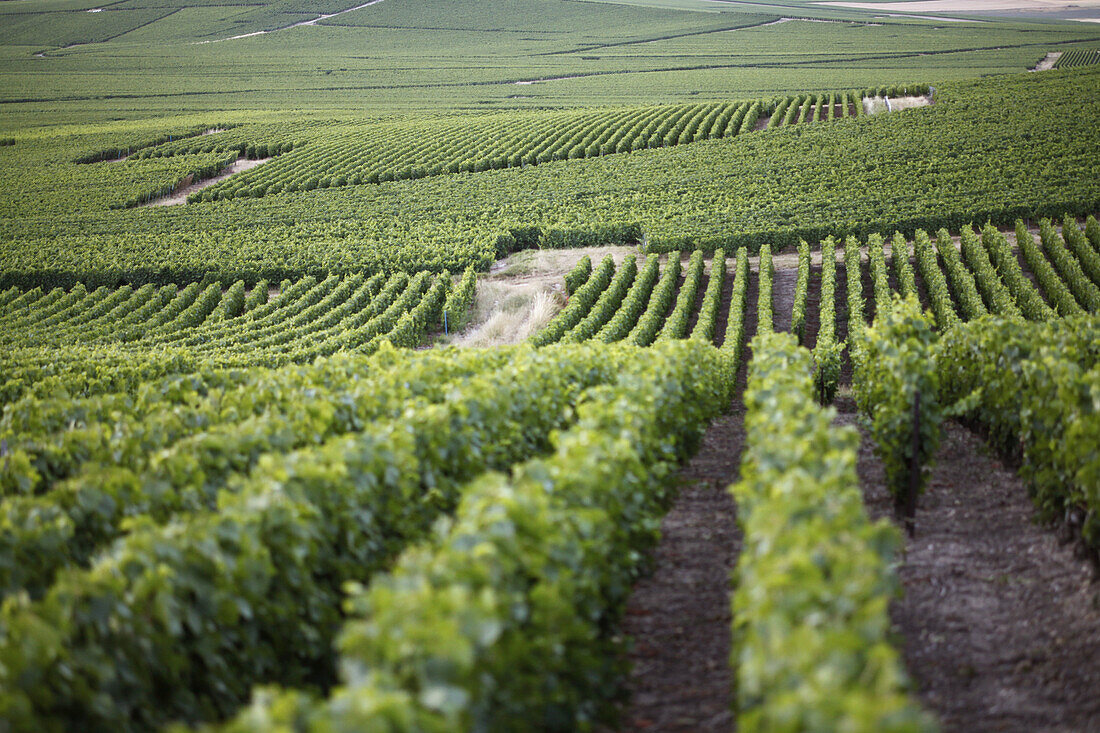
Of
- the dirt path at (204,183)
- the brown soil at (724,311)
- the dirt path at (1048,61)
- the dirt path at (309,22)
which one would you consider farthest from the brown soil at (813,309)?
the dirt path at (309,22)

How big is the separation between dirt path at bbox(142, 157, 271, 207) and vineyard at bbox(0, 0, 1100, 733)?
50.7ft

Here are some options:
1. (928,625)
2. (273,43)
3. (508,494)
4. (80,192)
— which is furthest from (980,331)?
(273,43)

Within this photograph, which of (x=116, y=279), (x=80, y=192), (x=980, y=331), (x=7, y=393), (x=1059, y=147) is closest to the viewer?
(x=980, y=331)

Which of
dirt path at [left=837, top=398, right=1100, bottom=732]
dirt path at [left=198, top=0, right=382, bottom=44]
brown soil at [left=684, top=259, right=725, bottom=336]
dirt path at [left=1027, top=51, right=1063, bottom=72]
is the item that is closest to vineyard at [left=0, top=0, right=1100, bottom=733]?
dirt path at [left=837, top=398, right=1100, bottom=732]

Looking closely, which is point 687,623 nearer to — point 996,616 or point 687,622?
point 687,622

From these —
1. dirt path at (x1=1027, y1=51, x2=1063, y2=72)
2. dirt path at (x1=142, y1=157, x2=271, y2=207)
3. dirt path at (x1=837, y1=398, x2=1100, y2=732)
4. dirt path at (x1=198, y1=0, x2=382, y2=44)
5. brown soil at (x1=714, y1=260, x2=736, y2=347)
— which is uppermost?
dirt path at (x1=198, y1=0, x2=382, y2=44)

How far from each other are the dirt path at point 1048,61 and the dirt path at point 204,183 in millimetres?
86269

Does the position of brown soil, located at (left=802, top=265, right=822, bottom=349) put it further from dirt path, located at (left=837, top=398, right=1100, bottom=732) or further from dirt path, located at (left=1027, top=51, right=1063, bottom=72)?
dirt path, located at (left=1027, top=51, right=1063, bottom=72)

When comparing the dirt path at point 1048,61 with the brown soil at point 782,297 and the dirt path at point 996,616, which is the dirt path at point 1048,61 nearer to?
the brown soil at point 782,297

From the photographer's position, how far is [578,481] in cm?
661

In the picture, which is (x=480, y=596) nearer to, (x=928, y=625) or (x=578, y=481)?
(x=578, y=481)

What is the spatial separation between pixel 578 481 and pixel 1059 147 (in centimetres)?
4752

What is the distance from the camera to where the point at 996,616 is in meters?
7.97

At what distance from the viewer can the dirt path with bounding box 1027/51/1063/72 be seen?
3797 inches
